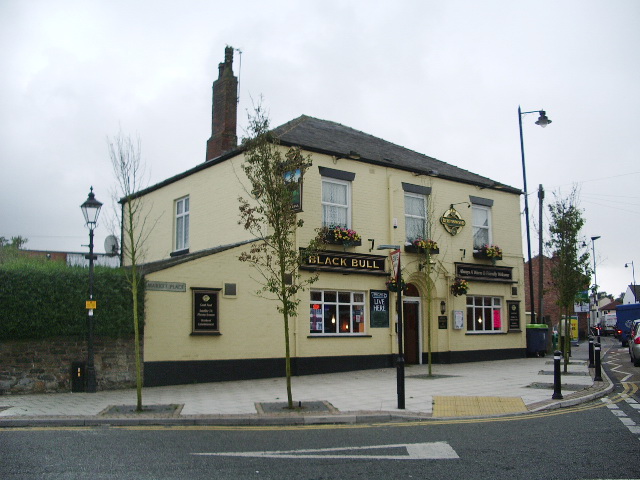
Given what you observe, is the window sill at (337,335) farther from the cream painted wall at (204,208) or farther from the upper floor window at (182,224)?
the upper floor window at (182,224)

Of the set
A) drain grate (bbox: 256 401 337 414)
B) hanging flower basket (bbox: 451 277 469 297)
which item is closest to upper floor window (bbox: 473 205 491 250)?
hanging flower basket (bbox: 451 277 469 297)

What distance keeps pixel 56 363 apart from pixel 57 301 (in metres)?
1.40

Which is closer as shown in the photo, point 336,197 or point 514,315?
point 336,197

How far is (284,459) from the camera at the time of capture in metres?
7.16

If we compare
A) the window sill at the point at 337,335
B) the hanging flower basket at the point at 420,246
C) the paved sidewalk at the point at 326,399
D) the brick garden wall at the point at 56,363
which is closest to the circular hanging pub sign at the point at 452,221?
the hanging flower basket at the point at 420,246

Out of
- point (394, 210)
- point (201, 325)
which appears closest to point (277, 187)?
point (201, 325)

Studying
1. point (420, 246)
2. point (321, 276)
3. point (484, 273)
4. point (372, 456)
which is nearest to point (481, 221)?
point (484, 273)

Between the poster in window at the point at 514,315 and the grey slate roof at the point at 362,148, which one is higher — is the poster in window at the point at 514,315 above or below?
below

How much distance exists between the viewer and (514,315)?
82.9ft

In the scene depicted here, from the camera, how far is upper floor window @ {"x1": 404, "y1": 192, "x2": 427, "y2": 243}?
22.1m

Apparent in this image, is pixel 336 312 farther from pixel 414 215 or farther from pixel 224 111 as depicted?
pixel 224 111

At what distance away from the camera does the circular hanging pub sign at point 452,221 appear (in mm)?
22875

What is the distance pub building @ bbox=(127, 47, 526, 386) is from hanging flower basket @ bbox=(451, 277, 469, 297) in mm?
54

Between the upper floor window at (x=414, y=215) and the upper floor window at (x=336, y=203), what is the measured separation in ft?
8.88
